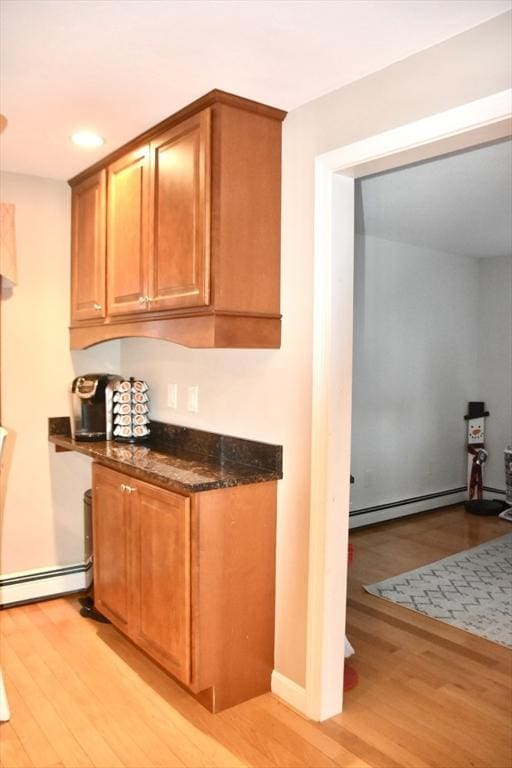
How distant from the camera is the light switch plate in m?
3.05

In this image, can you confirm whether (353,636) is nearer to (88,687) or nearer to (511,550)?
(88,687)

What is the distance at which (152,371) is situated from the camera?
3479mm

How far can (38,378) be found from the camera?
3521mm

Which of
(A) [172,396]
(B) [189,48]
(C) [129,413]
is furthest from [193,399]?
(B) [189,48]

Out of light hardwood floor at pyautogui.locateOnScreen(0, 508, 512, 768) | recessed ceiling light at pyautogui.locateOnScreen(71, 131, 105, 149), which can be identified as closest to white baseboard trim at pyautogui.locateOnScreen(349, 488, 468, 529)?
light hardwood floor at pyautogui.locateOnScreen(0, 508, 512, 768)

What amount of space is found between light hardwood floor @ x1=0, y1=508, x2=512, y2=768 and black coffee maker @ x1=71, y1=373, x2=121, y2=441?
97cm

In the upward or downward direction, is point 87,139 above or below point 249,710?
above

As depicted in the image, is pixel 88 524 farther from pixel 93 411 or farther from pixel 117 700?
pixel 117 700

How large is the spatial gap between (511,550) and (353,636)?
6.91 ft

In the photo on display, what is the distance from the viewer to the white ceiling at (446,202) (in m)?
3.32

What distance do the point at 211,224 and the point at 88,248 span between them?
122 cm

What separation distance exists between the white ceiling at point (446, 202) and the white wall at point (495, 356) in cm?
61

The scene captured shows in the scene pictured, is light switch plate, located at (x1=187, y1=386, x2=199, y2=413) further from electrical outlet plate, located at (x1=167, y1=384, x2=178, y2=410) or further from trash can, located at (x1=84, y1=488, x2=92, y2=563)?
trash can, located at (x1=84, y1=488, x2=92, y2=563)

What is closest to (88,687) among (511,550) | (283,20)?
(283,20)
